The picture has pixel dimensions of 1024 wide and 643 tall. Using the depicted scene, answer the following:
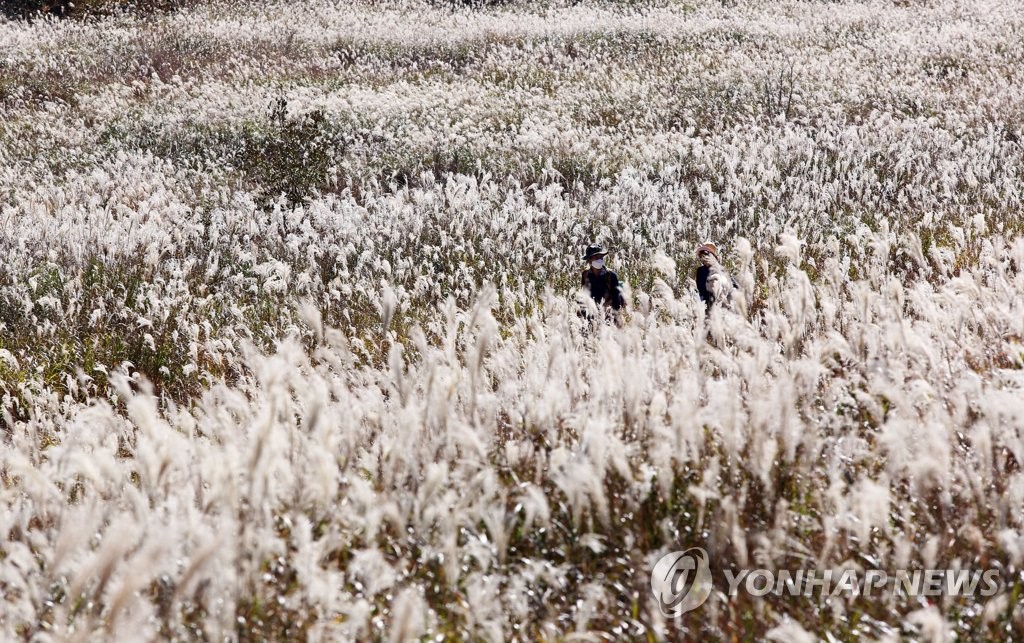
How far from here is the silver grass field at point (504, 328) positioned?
7.47 ft

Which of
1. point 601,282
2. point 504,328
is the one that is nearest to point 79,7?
point 504,328

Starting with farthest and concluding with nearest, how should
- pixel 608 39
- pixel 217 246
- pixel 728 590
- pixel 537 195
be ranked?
pixel 608 39, pixel 537 195, pixel 217 246, pixel 728 590

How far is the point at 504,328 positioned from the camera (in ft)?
20.9

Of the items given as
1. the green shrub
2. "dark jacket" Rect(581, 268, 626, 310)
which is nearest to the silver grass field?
"dark jacket" Rect(581, 268, 626, 310)

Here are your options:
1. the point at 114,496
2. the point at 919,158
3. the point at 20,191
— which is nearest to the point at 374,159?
the point at 20,191

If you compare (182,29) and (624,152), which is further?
(182,29)

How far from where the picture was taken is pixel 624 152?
13.1m

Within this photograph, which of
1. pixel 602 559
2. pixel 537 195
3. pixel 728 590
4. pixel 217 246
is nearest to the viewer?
pixel 728 590

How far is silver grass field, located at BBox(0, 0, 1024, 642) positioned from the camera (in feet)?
7.47

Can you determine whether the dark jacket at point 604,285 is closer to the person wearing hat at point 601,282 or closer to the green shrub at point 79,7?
the person wearing hat at point 601,282

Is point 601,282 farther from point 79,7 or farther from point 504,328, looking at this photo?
point 79,7

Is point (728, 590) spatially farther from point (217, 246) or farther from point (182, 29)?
point (182, 29)

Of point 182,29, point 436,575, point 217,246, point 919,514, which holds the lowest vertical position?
point 217,246

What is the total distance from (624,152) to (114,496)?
37.7 ft
